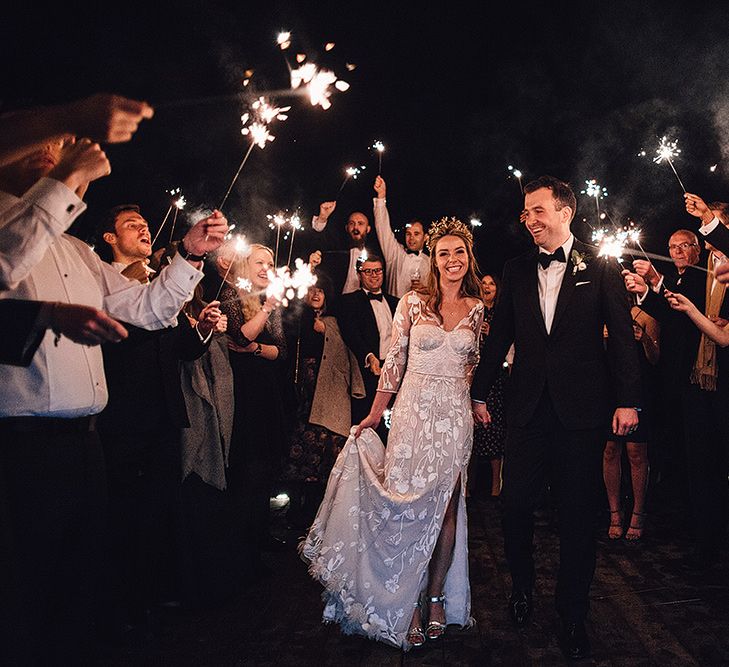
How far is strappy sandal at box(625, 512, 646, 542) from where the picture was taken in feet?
15.9

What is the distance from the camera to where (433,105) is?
7891mm

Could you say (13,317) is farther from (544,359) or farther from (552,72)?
(552,72)

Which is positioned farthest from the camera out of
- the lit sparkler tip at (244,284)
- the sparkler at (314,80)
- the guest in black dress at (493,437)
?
the guest in black dress at (493,437)

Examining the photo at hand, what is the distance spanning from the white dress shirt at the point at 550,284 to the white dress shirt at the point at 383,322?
7.24ft

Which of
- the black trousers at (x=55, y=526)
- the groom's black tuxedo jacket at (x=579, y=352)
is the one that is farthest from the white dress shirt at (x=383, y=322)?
the black trousers at (x=55, y=526)

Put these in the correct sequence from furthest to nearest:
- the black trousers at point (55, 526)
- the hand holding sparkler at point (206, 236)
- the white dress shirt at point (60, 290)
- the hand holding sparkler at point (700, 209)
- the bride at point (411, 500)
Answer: the hand holding sparkler at point (700, 209), the bride at point (411, 500), the hand holding sparkler at point (206, 236), the black trousers at point (55, 526), the white dress shirt at point (60, 290)

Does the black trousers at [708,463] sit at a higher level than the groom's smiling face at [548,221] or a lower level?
lower

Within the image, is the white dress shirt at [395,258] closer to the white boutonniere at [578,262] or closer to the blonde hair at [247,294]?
the blonde hair at [247,294]

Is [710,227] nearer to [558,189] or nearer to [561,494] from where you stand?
[558,189]

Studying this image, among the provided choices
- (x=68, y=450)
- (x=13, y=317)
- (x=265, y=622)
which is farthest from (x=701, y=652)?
(x=13, y=317)

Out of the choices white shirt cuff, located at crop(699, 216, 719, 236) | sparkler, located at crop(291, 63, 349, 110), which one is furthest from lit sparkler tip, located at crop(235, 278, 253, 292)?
white shirt cuff, located at crop(699, 216, 719, 236)

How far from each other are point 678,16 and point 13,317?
257 inches

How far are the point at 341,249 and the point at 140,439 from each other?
3598mm

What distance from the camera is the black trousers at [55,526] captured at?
1952 mm
